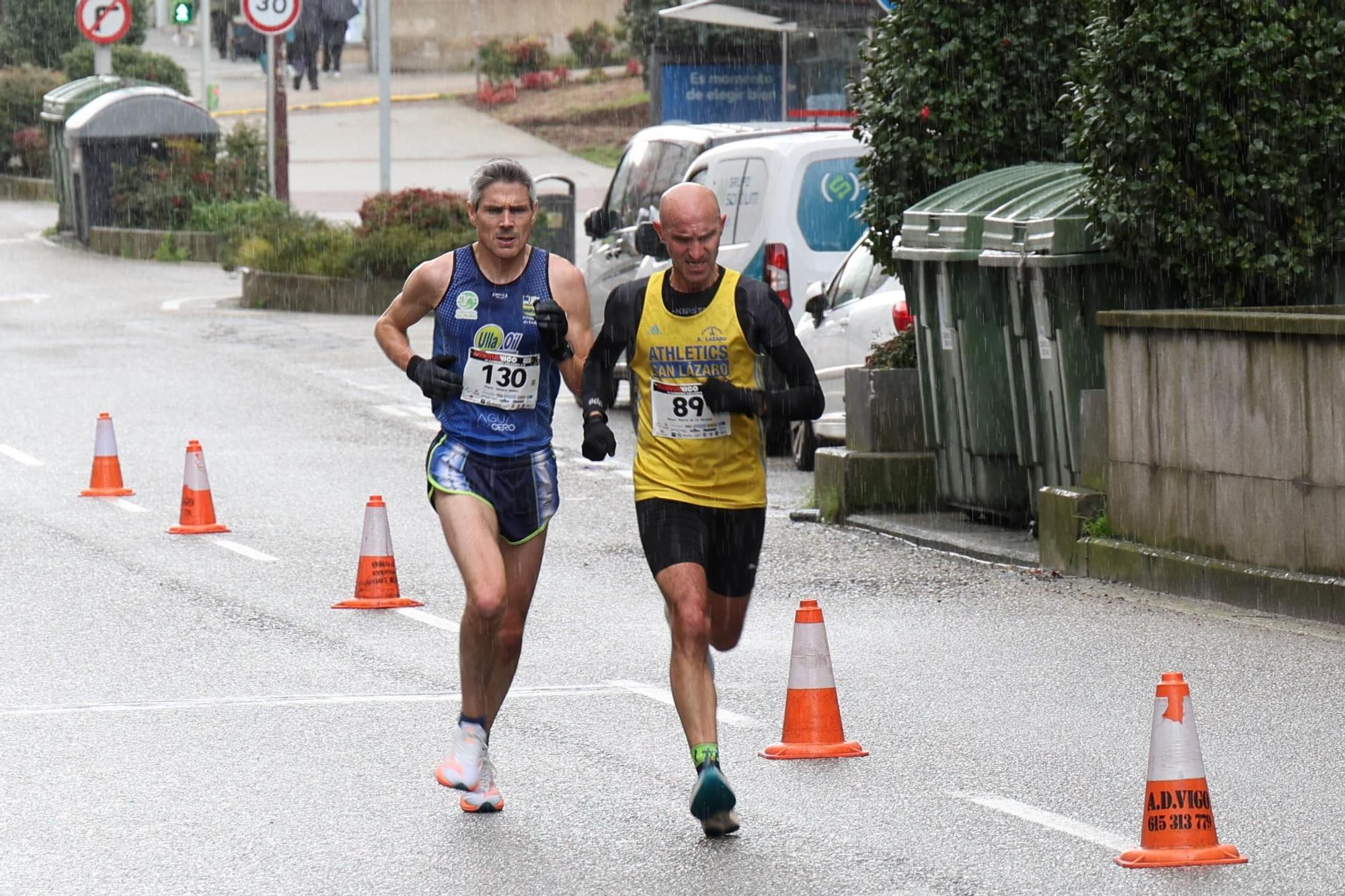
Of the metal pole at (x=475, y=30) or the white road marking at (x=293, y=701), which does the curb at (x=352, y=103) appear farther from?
the white road marking at (x=293, y=701)

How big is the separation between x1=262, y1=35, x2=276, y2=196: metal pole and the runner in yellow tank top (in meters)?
23.9

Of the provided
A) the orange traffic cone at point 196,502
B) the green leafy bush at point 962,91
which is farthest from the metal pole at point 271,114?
the orange traffic cone at point 196,502

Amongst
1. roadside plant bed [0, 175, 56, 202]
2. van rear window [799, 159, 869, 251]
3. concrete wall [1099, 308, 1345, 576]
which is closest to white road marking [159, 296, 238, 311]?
van rear window [799, 159, 869, 251]

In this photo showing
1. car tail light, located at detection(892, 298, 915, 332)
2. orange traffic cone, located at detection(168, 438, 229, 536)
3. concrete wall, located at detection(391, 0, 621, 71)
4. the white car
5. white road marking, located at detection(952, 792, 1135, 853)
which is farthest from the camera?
concrete wall, located at detection(391, 0, 621, 71)

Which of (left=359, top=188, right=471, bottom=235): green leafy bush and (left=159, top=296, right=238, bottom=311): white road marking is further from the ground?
(left=359, top=188, right=471, bottom=235): green leafy bush

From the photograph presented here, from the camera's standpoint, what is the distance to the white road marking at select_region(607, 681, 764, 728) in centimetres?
844

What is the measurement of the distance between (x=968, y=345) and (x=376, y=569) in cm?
347

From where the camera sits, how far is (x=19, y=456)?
16.2m

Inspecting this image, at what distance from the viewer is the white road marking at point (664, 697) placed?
27.7 feet

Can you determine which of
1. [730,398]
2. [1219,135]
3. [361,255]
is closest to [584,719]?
[730,398]

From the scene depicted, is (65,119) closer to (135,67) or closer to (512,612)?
(135,67)

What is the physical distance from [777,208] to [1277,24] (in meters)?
5.65

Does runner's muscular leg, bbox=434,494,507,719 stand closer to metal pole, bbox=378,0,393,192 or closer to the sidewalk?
metal pole, bbox=378,0,393,192

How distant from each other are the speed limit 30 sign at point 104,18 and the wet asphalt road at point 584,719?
17271mm
